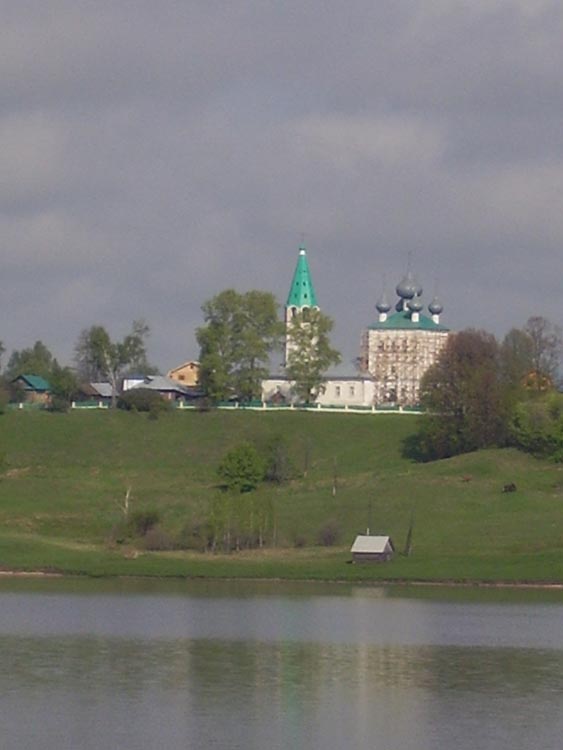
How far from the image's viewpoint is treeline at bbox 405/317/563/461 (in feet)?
392

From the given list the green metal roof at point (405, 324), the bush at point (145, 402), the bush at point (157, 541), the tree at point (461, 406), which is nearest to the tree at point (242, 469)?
the bush at point (157, 541)

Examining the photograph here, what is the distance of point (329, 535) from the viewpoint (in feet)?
310

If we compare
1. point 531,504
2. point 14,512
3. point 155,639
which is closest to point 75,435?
point 14,512

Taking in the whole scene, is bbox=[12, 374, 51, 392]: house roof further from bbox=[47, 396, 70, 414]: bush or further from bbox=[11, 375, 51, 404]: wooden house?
bbox=[47, 396, 70, 414]: bush

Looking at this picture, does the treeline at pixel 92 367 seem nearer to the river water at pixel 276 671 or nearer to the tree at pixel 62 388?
the tree at pixel 62 388

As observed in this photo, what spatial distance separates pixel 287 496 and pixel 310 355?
41900 mm

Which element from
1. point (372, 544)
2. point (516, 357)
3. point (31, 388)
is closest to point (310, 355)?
point (516, 357)

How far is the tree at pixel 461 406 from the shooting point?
124 meters

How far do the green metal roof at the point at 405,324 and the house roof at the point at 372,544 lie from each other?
95.9m

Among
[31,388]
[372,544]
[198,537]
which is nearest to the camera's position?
[372,544]

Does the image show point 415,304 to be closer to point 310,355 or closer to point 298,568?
point 310,355

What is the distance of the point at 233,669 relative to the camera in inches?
1922

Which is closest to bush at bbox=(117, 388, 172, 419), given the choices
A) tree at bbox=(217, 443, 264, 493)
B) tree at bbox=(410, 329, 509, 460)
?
tree at bbox=(410, 329, 509, 460)

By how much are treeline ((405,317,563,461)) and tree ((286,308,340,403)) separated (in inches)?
665
